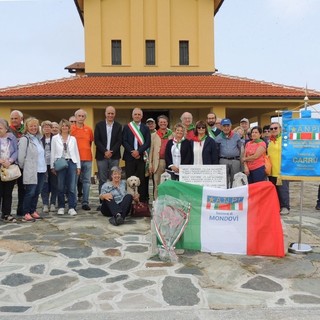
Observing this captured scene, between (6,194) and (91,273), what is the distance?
3220 mm

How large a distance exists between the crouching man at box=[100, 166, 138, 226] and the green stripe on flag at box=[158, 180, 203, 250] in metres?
1.64

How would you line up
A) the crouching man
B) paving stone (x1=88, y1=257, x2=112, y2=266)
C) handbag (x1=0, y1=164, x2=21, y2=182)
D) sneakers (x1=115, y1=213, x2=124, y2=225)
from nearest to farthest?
paving stone (x1=88, y1=257, x2=112, y2=266) < handbag (x1=0, y1=164, x2=21, y2=182) < sneakers (x1=115, y1=213, x2=124, y2=225) < the crouching man

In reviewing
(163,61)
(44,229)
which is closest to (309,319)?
(44,229)

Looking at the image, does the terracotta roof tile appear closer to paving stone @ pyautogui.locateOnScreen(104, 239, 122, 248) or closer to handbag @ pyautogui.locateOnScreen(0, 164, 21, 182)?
handbag @ pyautogui.locateOnScreen(0, 164, 21, 182)

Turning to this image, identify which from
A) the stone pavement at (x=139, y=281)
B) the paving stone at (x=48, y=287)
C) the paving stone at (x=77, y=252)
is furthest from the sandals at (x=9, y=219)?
the paving stone at (x=48, y=287)

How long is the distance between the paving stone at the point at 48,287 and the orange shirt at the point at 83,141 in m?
3.91

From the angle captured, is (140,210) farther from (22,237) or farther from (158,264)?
(158,264)

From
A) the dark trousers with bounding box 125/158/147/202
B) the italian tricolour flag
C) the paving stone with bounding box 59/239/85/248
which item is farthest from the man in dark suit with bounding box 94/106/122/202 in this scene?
the italian tricolour flag

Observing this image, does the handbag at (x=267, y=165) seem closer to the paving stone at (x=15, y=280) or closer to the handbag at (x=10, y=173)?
the handbag at (x=10, y=173)

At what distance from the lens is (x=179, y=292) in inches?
144

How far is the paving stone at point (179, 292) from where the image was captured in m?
3.47

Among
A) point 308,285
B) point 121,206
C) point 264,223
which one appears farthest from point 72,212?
point 308,285

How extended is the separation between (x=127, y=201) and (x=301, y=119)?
3.33m

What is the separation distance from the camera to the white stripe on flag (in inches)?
190
